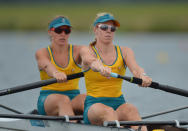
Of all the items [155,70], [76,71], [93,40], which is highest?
[93,40]

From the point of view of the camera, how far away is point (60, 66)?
7.07m

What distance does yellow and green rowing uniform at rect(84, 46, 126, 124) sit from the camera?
6.25 m

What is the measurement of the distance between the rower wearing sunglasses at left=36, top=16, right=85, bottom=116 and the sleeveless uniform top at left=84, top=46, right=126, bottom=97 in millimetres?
665

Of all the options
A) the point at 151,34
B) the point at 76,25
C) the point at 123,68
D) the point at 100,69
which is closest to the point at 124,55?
the point at 123,68

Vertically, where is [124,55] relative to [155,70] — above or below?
above

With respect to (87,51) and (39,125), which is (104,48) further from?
(39,125)

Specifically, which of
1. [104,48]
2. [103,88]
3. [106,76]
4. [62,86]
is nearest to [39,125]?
[62,86]

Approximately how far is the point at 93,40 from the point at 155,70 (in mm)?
11896

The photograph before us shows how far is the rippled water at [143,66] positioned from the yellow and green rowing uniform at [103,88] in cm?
63

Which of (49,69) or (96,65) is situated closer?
(96,65)

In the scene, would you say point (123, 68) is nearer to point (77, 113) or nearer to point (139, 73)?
point (139, 73)

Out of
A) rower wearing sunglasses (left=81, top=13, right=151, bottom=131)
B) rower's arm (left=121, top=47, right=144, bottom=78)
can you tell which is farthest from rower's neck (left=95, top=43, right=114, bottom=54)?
rower's arm (left=121, top=47, right=144, bottom=78)

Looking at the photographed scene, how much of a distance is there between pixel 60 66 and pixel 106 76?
126cm

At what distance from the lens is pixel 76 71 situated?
7.13 meters
